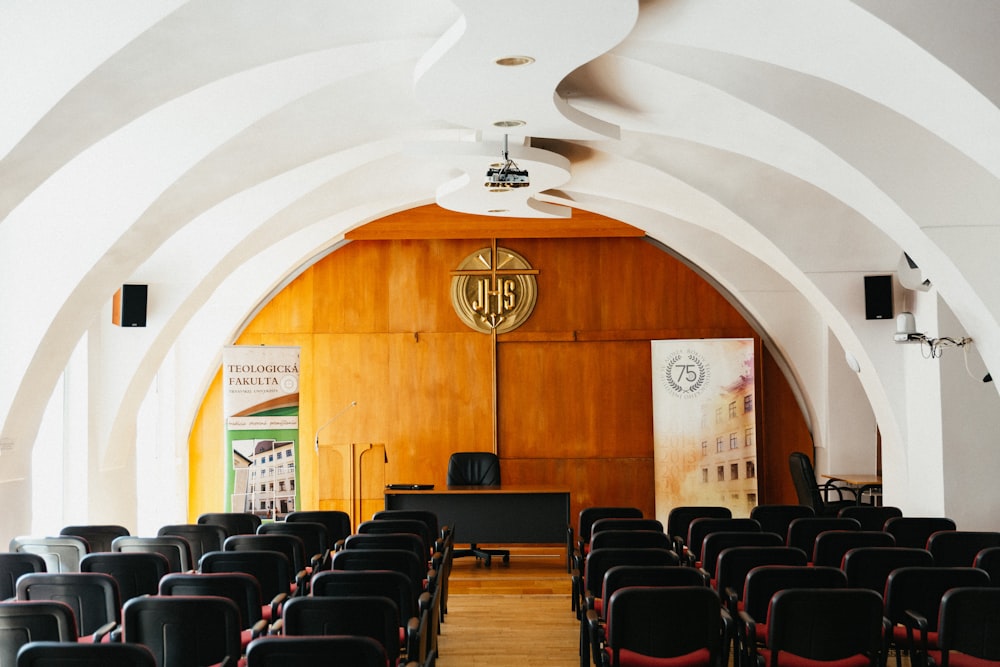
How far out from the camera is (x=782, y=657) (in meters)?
5.56

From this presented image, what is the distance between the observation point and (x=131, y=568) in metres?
6.79

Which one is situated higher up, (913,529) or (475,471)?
(475,471)

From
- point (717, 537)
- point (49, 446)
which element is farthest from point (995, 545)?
point (49, 446)

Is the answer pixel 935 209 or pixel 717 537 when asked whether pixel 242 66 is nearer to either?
pixel 717 537

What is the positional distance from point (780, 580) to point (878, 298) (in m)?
6.11

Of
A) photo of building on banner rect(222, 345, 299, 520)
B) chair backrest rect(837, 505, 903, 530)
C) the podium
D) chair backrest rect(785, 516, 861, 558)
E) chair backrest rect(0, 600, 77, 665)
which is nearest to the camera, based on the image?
chair backrest rect(0, 600, 77, 665)

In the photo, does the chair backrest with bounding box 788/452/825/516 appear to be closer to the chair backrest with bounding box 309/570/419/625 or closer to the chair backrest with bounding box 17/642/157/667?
the chair backrest with bounding box 309/570/419/625

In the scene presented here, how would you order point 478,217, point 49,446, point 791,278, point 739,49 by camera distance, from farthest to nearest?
point 478,217 < point 791,278 < point 49,446 < point 739,49

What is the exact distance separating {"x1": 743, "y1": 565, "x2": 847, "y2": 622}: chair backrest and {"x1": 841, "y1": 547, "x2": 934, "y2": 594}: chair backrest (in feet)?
2.27

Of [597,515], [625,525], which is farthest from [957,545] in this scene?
[597,515]

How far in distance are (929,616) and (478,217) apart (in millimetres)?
9654

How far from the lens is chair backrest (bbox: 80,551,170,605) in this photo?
6.78 m

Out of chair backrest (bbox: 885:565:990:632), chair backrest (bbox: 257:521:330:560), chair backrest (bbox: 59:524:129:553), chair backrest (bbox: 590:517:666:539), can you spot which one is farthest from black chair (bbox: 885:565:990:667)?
chair backrest (bbox: 59:524:129:553)

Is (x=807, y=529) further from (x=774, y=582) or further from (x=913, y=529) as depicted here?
(x=774, y=582)
